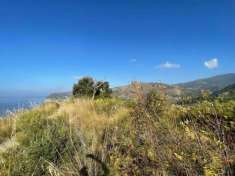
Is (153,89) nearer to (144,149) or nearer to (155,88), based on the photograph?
(155,88)

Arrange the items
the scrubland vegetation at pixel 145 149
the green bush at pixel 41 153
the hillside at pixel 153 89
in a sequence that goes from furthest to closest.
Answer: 1. the green bush at pixel 41 153
2. the hillside at pixel 153 89
3. the scrubland vegetation at pixel 145 149

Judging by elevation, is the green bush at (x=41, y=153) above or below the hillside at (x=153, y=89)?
below

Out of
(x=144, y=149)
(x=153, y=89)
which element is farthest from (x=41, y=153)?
(x=153, y=89)

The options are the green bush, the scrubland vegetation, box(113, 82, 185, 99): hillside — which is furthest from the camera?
the green bush

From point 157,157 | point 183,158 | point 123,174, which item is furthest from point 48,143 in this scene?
point 183,158

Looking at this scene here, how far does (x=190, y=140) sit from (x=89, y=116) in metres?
4.77

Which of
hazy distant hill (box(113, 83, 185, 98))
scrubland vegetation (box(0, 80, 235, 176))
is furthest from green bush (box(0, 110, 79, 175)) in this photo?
hazy distant hill (box(113, 83, 185, 98))

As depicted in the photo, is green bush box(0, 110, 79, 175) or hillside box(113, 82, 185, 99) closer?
hillside box(113, 82, 185, 99)

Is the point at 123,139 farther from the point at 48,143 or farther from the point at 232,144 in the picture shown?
the point at 232,144

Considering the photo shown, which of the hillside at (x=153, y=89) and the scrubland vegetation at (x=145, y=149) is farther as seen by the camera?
the hillside at (x=153, y=89)

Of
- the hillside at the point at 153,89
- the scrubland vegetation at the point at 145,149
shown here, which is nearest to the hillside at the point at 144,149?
the scrubland vegetation at the point at 145,149

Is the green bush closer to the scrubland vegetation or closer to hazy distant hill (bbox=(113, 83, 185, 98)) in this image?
the scrubland vegetation

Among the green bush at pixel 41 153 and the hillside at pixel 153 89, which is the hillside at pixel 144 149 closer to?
the green bush at pixel 41 153

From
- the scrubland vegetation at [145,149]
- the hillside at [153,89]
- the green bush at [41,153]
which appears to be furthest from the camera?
the green bush at [41,153]
